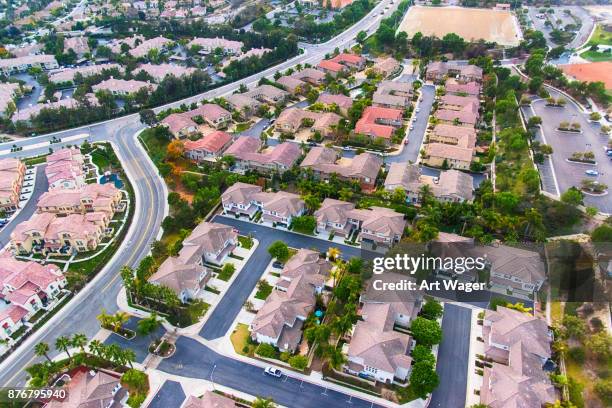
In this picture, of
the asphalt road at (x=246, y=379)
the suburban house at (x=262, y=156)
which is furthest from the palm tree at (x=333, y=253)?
the suburban house at (x=262, y=156)

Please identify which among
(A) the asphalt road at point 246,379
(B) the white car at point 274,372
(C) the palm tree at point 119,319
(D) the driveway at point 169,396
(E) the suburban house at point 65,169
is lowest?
(D) the driveway at point 169,396

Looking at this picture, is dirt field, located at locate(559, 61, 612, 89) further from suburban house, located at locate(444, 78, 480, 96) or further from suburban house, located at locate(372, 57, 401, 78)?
suburban house, located at locate(372, 57, 401, 78)

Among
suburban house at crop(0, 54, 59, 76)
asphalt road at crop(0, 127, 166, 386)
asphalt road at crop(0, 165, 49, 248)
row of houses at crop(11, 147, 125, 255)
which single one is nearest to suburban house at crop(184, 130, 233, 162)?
asphalt road at crop(0, 127, 166, 386)

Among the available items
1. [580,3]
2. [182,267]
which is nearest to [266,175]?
[182,267]

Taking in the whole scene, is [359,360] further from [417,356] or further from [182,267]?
[182,267]

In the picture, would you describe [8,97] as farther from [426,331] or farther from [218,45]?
[426,331]

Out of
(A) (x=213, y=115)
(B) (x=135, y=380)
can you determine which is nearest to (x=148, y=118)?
(A) (x=213, y=115)

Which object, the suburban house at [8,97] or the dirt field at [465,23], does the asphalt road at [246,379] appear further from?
the dirt field at [465,23]
